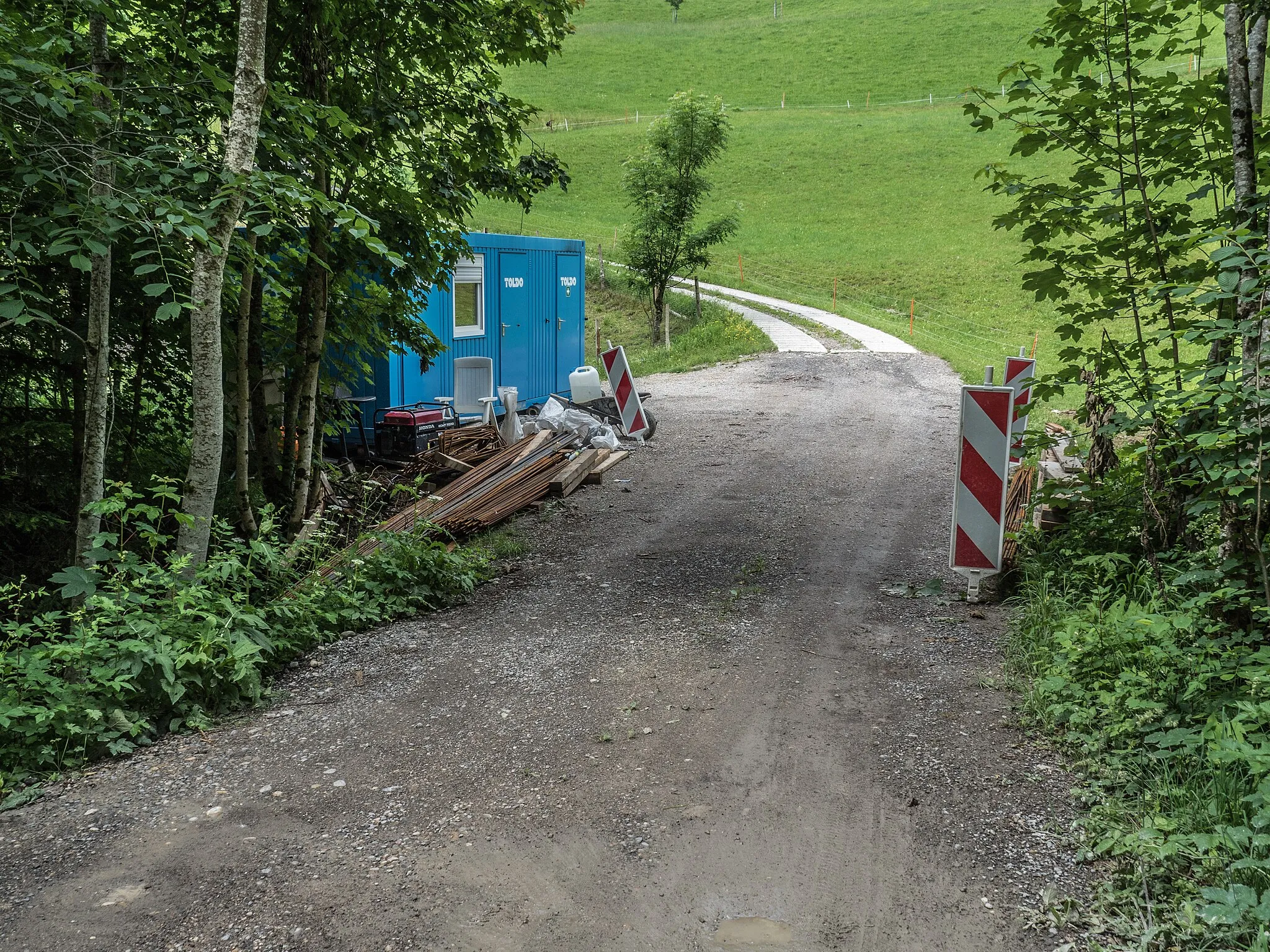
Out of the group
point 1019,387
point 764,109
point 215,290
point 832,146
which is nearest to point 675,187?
point 1019,387

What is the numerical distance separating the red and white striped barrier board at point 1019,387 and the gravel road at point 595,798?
111cm

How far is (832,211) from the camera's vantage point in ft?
161

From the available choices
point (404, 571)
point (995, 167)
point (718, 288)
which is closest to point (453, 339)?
point (404, 571)

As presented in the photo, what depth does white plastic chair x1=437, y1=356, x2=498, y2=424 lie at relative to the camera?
13.9 meters

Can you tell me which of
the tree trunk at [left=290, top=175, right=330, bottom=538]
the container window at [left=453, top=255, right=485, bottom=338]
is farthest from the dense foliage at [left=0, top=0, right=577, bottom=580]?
the container window at [left=453, top=255, right=485, bottom=338]

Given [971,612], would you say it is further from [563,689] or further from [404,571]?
[404,571]

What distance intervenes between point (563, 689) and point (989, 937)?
2637 mm

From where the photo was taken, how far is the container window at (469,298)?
14.5 meters

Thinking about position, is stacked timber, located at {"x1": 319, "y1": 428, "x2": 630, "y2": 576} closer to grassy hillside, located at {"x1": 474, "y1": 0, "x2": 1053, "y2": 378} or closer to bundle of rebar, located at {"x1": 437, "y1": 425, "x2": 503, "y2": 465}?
→ bundle of rebar, located at {"x1": 437, "y1": 425, "x2": 503, "y2": 465}

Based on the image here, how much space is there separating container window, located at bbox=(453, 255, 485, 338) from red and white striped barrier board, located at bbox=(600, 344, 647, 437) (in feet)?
8.54

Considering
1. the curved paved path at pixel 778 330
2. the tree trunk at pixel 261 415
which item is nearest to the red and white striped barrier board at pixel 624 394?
the tree trunk at pixel 261 415

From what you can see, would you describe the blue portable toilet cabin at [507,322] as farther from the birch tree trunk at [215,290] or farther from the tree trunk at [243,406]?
the birch tree trunk at [215,290]

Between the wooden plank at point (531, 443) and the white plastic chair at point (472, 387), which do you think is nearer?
the wooden plank at point (531, 443)

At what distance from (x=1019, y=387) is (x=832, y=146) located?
189 feet
